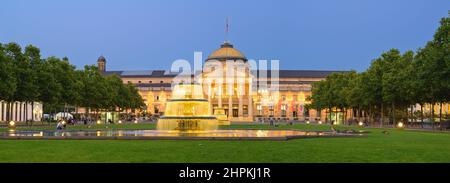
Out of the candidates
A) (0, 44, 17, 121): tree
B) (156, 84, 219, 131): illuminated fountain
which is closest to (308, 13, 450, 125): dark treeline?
(156, 84, 219, 131): illuminated fountain

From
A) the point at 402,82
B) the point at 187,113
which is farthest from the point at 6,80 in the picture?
the point at 402,82

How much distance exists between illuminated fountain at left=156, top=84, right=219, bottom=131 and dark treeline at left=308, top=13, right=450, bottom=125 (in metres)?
24.6

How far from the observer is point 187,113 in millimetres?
Result: 45156

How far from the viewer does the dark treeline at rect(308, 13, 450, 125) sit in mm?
58938

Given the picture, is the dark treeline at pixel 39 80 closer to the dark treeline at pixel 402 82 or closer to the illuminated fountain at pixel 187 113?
the illuminated fountain at pixel 187 113

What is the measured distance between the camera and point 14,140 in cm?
3300

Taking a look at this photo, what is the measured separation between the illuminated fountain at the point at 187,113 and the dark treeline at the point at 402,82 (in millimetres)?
24572

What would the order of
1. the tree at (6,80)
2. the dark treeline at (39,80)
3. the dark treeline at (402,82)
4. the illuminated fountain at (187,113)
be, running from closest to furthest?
the illuminated fountain at (187,113), the dark treeline at (402,82), the tree at (6,80), the dark treeline at (39,80)

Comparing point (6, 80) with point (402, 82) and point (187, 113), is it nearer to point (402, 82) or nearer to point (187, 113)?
point (187, 113)

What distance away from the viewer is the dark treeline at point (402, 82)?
5894 cm

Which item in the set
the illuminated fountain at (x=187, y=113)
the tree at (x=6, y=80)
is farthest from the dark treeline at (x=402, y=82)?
the tree at (x=6, y=80)
